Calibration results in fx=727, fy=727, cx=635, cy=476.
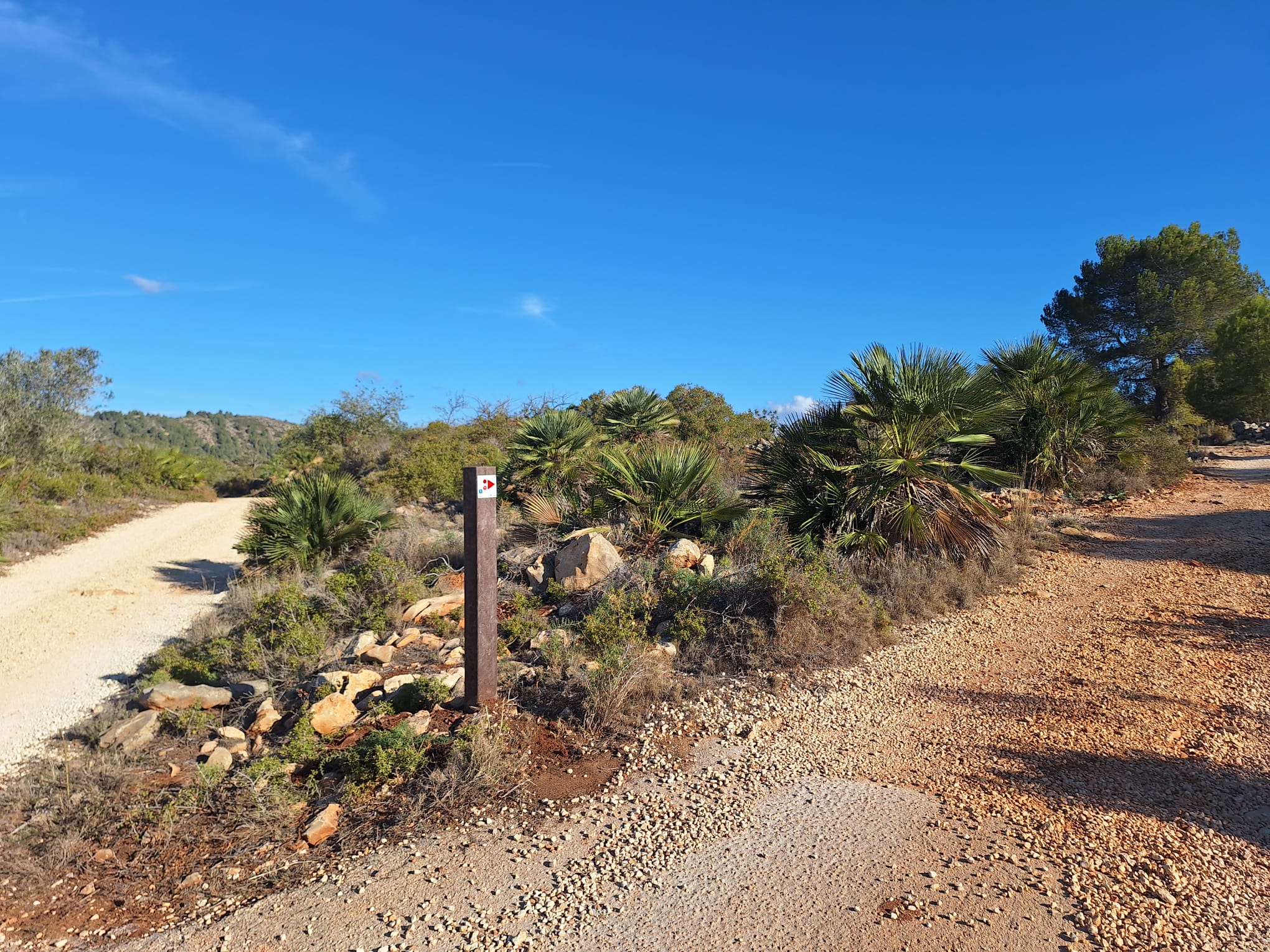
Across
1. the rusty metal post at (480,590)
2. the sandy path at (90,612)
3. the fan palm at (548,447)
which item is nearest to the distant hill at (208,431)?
the sandy path at (90,612)

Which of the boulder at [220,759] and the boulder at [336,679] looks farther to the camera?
the boulder at [336,679]

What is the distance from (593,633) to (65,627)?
7561 millimetres

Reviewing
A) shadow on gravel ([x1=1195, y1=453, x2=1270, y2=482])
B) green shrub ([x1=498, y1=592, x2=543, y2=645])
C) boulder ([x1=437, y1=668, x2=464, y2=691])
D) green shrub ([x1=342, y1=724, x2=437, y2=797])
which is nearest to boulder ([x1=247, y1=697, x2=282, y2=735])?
boulder ([x1=437, y1=668, x2=464, y2=691])

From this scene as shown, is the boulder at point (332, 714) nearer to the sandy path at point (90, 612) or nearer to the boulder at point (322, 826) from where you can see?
the boulder at point (322, 826)

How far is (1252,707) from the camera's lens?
4766mm

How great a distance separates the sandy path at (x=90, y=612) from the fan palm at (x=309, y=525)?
117 centimetres

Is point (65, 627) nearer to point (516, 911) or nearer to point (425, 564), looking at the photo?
point (425, 564)

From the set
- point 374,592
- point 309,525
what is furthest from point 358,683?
point 309,525

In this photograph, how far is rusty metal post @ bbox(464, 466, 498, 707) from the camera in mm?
4965

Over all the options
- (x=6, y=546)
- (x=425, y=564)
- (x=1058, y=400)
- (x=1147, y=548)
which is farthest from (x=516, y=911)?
(x=6, y=546)

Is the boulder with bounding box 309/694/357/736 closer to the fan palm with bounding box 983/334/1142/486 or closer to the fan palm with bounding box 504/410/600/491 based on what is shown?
the fan palm with bounding box 504/410/600/491

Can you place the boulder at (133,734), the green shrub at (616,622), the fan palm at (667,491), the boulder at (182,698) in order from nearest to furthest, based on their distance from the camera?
the boulder at (133,734)
the green shrub at (616,622)
the boulder at (182,698)
the fan palm at (667,491)

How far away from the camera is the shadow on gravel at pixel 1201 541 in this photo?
8.50m

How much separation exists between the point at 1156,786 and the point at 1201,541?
24.4ft
